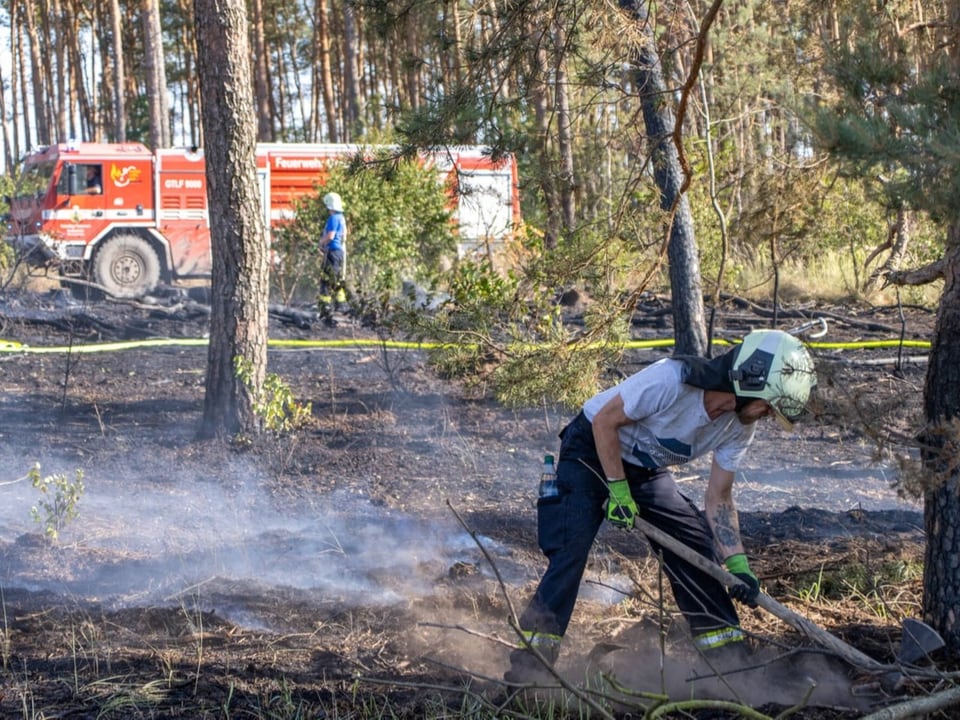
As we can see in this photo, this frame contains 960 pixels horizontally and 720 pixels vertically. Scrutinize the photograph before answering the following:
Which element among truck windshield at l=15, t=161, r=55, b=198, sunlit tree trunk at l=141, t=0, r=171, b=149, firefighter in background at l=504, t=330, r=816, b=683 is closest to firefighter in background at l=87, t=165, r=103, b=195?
truck windshield at l=15, t=161, r=55, b=198

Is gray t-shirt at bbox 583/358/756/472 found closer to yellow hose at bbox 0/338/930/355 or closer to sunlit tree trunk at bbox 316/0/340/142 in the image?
yellow hose at bbox 0/338/930/355

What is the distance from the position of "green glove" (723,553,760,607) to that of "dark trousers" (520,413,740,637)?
3.8 inches

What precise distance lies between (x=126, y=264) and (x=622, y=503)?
50.9 ft

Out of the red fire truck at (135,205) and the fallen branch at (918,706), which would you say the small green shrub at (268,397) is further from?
the red fire truck at (135,205)

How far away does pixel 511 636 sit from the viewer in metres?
4.46

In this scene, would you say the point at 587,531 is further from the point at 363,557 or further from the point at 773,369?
the point at 363,557

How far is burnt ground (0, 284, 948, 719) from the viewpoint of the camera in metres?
3.78

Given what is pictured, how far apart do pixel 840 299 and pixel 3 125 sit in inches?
1130

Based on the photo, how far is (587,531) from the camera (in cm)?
399

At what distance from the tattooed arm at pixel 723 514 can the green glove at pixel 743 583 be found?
0.15 feet

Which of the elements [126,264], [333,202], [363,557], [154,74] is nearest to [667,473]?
[363,557]

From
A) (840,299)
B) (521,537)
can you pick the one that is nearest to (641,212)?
(521,537)

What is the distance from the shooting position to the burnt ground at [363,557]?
12.4 ft

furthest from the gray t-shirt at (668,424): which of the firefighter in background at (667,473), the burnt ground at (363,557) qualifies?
the burnt ground at (363,557)
